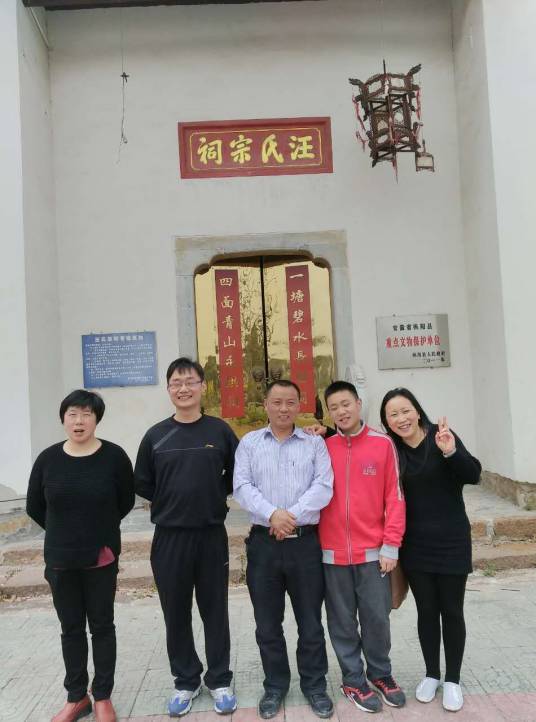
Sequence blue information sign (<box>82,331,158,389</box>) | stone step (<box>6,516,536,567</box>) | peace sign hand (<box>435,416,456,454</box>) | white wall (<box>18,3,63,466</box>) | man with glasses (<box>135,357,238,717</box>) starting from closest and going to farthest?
1. peace sign hand (<box>435,416,456,454</box>)
2. man with glasses (<box>135,357,238,717</box>)
3. stone step (<box>6,516,536,567</box>)
4. white wall (<box>18,3,63,466</box>)
5. blue information sign (<box>82,331,158,389</box>)

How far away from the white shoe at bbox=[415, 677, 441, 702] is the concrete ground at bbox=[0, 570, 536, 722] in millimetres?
31

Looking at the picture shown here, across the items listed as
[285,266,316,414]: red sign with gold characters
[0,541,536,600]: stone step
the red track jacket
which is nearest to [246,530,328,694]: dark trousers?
the red track jacket

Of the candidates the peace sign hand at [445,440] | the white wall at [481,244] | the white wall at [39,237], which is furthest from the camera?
the white wall at [481,244]

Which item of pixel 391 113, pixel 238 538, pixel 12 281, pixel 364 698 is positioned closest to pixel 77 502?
pixel 364 698

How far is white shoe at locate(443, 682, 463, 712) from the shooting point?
245 cm

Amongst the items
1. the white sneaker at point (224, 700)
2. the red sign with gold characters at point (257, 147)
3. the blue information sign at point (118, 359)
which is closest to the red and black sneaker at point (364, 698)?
the white sneaker at point (224, 700)

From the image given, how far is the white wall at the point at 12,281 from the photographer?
480cm

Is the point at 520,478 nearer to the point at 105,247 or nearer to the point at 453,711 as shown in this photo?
the point at 453,711

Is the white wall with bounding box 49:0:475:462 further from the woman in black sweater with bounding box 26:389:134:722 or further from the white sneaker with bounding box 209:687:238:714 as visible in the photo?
the white sneaker with bounding box 209:687:238:714

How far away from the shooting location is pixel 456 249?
593 centimetres

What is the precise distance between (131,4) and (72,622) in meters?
5.39

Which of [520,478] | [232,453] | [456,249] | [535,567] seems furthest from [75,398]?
[456,249]

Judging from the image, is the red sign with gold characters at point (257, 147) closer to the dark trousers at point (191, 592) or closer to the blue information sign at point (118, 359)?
the blue information sign at point (118, 359)

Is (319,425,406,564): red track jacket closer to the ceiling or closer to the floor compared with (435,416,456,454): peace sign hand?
closer to the floor
